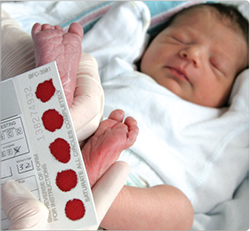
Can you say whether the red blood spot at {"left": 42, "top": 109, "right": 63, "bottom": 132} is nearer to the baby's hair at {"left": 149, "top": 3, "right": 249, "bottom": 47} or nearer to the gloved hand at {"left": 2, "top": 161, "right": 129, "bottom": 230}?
the gloved hand at {"left": 2, "top": 161, "right": 129, "bottom": 230}

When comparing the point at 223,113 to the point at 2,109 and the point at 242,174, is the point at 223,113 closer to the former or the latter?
the point at 242,174

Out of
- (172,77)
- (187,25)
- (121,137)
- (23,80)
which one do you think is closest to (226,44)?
(187,25)

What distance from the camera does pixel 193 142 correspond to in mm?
1045

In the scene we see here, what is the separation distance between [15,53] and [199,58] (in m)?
0.79

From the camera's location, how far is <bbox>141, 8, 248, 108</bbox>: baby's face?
46.2 inches

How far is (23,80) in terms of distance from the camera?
0.51 meters

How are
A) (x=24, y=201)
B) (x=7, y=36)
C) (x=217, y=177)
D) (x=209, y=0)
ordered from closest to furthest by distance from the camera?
(x=24, y=201), (x=7, y=36), (x=217, y=177), (x=209, y=0)

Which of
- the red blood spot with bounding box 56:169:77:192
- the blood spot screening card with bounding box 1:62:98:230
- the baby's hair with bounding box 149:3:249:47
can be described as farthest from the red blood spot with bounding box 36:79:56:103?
the baby's hair with bounding box 149:3:249:47

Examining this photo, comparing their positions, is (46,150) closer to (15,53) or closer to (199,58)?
(15,53)

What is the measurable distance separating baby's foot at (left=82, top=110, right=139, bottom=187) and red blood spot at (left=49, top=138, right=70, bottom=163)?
0.37 ft

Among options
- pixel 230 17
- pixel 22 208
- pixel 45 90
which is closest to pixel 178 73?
pixel 230 17

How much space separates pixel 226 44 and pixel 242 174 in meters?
0.60

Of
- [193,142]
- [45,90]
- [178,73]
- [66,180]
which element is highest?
[45,90]

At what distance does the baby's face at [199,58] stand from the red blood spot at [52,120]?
0.77m
